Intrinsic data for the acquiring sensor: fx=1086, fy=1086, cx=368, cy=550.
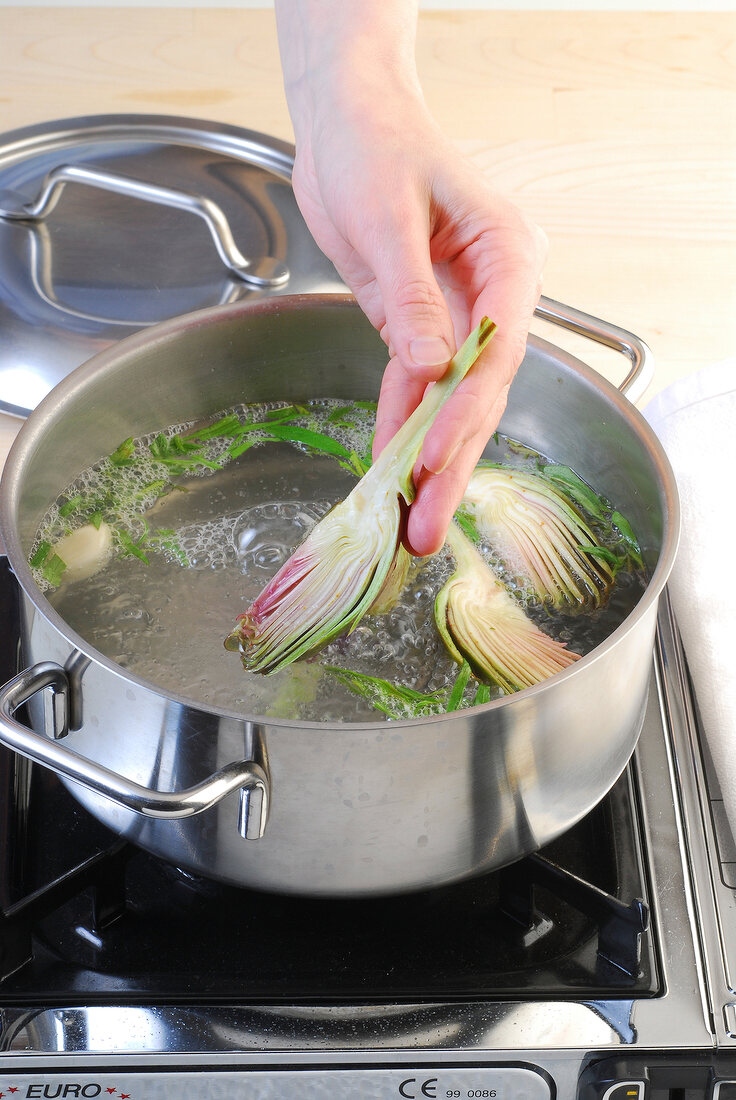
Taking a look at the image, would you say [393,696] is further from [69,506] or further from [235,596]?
[69,506]

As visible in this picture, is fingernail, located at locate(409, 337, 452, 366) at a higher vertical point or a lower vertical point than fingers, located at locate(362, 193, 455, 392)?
lower

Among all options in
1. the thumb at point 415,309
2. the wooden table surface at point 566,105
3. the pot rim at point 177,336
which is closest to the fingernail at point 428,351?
the thumb at point 415,309

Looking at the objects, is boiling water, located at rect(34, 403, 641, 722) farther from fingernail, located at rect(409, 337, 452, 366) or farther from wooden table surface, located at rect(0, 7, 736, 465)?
wooden table surface, located at rect(0, 7, 736, 465)

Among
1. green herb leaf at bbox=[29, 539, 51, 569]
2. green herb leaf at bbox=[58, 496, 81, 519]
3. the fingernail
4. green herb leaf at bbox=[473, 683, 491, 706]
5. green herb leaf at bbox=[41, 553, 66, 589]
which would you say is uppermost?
the fingernail

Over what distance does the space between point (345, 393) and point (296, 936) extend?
0.42 metres

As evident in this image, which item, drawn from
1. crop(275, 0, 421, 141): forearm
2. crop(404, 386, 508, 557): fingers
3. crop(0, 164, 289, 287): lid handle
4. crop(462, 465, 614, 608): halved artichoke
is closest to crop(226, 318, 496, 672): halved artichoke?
crop(404, 386, 508, 557): fingers

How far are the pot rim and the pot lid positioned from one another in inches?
6.5

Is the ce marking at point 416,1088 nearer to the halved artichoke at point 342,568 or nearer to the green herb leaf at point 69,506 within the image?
the halved artichoke at point 342,568

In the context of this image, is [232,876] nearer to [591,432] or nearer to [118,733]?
[118,733]

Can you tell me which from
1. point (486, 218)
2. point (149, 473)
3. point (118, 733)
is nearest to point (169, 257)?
point (149, 473)

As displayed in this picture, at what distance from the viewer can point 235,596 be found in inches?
27.5

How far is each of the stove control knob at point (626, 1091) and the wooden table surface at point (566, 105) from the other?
62cm

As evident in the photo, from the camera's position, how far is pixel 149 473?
78 cm

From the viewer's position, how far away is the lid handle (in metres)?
0.93
